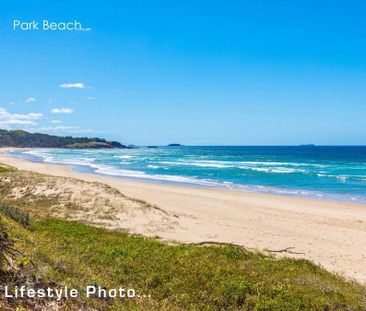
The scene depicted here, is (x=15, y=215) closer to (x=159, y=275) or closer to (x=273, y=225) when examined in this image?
(x=159, y=275)

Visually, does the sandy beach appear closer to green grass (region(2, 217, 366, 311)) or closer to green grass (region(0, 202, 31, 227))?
green grass (region(2, 217, 366, 311))

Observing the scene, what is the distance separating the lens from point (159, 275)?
342 inches

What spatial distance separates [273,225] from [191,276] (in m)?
13.1

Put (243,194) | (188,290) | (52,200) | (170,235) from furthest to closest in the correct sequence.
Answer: (243,194) < (52,200) < (170,235) < (188,290)

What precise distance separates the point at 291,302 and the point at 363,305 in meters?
1.77

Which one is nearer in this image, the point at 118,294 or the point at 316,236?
the point at 118,294

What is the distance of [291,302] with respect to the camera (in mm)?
7512

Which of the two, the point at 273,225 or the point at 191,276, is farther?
the point at 273,225

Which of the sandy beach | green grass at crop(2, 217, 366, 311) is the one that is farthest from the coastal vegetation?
the sandy beach

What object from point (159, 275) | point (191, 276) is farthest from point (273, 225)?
point (159, 275)

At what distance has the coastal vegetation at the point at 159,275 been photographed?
5.74 meters

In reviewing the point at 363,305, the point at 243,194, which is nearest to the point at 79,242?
the point at 363,305

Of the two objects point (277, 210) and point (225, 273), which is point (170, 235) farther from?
point (277, 210)

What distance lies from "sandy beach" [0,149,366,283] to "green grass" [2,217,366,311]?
12.2 feet
